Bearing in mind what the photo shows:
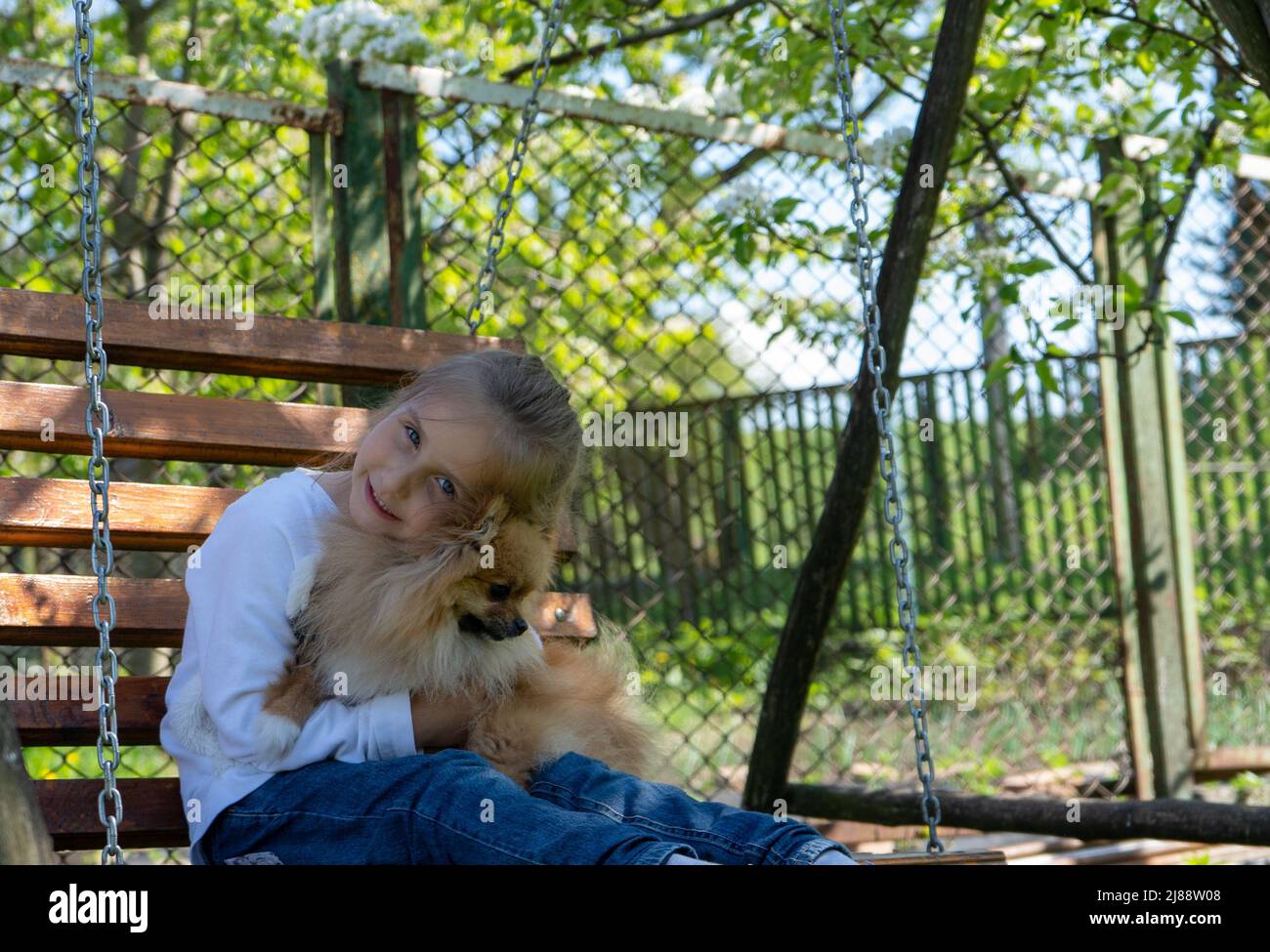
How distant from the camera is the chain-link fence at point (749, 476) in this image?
5.52 meters

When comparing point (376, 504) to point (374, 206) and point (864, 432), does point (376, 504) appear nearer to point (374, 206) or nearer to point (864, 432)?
point (374, 206)

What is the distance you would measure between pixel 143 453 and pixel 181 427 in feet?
0.39

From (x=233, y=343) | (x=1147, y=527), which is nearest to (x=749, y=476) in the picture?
(x=1147, y=527)

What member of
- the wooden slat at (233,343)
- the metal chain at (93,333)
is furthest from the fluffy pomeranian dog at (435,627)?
the wooden slat at (233,343)

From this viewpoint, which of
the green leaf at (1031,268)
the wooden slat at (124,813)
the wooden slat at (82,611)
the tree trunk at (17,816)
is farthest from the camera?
the green leaf at (1031,268)

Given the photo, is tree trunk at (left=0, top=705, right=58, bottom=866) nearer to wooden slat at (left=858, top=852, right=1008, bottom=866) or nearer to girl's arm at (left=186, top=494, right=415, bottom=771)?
girl's arm at (left=186, top=494, right=415, bottom=771)

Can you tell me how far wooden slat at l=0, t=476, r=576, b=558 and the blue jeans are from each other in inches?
34.7

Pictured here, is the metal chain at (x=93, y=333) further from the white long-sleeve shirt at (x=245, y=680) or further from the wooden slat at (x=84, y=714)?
the wooden slat at (x=84, y=714)

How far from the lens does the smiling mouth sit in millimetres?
2229

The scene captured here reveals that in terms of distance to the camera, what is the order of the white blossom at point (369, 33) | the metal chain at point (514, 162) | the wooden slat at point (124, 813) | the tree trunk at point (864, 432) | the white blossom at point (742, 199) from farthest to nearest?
the white blossom at point (742, 199), the white blossom at point (369, 33), the tree trunk at point (864, 432), the metal chain at point (514, 162), the wooden slat at point (124, 813)

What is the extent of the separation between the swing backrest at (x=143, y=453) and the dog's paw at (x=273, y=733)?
583mm

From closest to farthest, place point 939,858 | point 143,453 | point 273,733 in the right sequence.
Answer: point 273,733, point 939,858, point 143,453

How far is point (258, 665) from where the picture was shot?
2.11m
